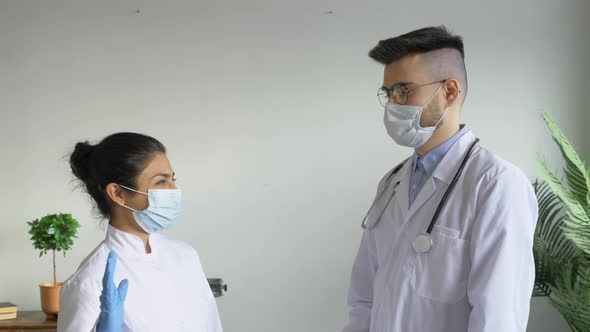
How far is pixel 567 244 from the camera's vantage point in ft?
12.3

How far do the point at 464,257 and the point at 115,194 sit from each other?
113 cm

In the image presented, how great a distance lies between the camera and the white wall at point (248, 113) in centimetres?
376

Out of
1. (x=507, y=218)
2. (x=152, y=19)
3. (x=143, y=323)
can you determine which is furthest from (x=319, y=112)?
(x=507, y=218)

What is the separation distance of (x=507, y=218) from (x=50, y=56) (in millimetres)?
2726

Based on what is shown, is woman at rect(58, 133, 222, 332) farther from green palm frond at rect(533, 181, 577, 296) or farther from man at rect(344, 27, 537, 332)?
green palm frond at rect(533, 181, 577, 296)

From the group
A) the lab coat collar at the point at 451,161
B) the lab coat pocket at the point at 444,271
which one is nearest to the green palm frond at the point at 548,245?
the lab coat collar at the point at 451,161

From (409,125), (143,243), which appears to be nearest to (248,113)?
(143,243)

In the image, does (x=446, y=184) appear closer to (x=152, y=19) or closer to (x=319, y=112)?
(x=319, y=112)

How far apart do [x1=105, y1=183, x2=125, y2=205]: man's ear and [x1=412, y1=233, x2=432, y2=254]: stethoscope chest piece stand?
97cm

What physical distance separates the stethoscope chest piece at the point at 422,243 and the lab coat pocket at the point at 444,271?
11 mm

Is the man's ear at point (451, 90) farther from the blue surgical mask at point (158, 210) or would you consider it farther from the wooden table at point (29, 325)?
the wooden table at point (29, 325)

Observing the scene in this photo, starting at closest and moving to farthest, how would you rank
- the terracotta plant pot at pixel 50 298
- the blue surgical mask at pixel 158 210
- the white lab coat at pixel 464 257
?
the white lab coat at pixel 464 257 → the blue surgical mask at pixel 158 210 → the terracotta plant pot at pixel 50 298

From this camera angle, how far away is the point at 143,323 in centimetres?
219

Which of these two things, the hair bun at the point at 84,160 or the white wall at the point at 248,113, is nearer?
the hair bun at the point at 84,160
